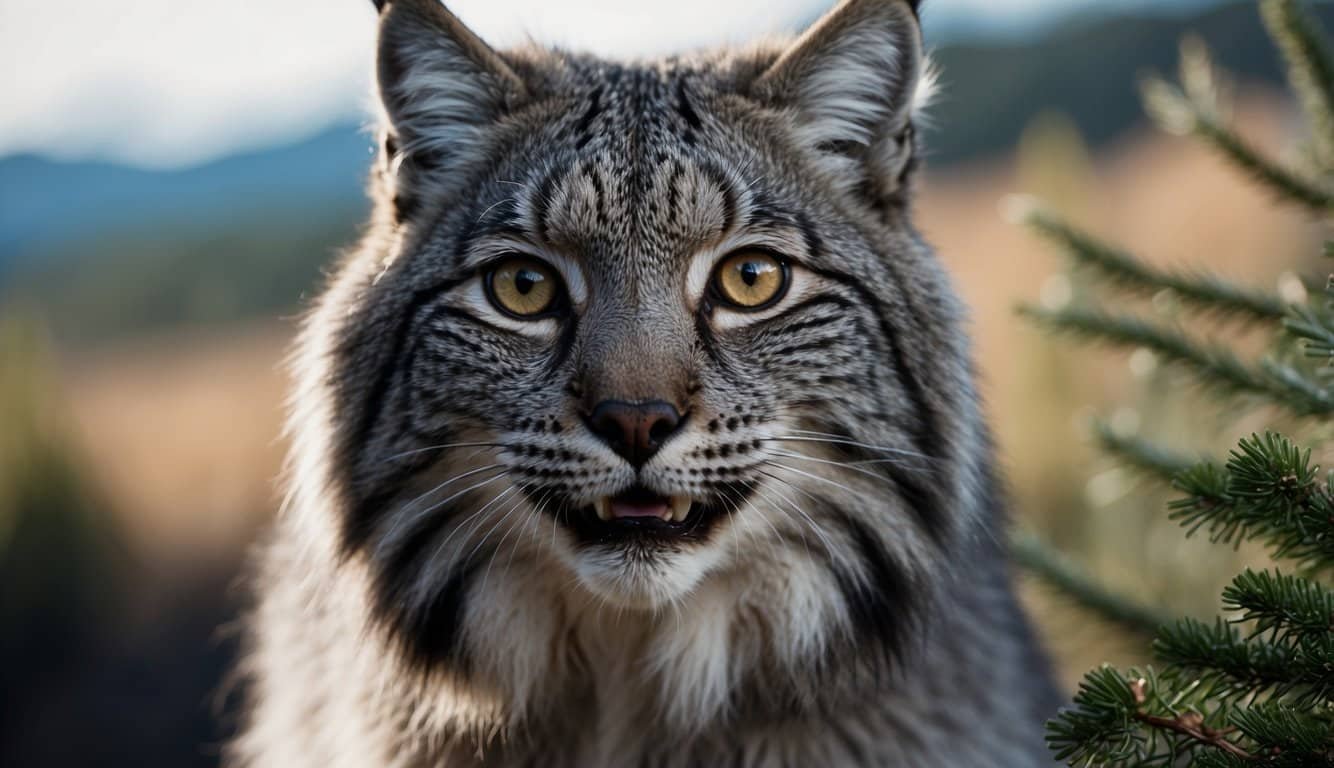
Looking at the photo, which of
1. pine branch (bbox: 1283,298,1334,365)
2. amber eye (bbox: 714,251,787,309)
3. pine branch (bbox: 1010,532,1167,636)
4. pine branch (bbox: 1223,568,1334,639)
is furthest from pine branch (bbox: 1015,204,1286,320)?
pine branch (bbox: 1223,568,1334,639)

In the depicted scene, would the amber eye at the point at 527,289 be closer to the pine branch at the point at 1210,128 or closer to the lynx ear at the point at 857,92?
the lynx ear at the point at 857,92

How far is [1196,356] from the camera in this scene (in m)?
3.04

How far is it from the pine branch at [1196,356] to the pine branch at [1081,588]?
67 cm

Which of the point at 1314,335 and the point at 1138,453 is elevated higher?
the point at 1314,335

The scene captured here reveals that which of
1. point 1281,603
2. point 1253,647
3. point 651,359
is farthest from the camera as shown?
point 651,359

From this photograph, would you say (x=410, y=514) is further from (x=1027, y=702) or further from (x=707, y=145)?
(x=1027, y=702)

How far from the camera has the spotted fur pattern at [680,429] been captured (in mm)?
2953

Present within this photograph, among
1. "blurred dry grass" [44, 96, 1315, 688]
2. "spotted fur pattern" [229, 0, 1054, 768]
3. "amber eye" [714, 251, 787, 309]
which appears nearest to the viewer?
"spotted fur pattern" [229, 0, 1054, 768]

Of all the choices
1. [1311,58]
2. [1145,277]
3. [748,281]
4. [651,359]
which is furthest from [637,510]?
[1311,58]

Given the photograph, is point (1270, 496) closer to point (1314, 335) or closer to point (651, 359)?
point (1314, 335)

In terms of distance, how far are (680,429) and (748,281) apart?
0.55 m

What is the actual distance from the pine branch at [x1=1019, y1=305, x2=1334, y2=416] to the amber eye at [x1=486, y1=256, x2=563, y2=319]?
141 centimetres

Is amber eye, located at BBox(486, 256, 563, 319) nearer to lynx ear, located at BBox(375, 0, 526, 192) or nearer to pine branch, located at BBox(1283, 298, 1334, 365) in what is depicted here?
lynx ear, located at BBox(375, 0, 526, 192)

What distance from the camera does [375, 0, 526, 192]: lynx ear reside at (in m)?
3.32
